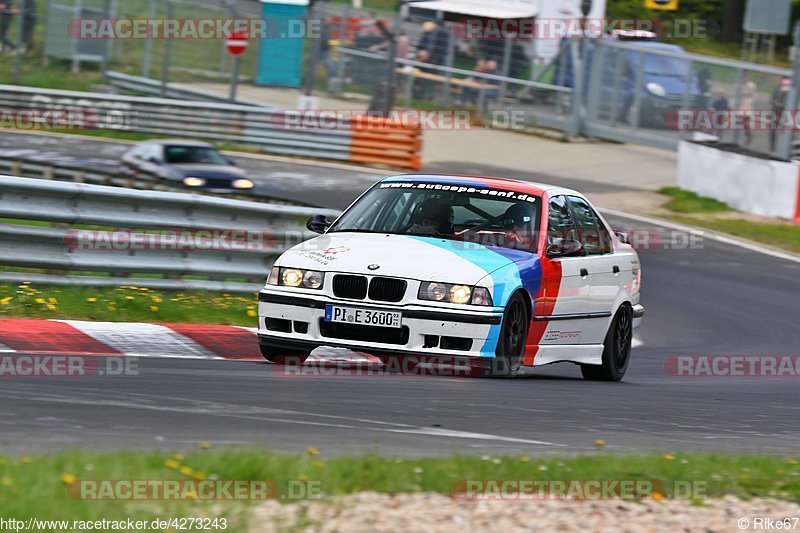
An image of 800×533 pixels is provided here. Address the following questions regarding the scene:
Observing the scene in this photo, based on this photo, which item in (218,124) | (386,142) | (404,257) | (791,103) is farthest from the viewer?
(218,124)

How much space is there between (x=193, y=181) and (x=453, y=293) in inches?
537

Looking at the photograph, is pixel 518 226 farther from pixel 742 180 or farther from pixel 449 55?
pixel 449 55

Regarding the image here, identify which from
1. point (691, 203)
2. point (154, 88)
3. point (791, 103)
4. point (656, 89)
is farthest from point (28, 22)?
point (791, 103)

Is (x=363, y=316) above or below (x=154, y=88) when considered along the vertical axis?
below

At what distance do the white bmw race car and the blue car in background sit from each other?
66.5 ft

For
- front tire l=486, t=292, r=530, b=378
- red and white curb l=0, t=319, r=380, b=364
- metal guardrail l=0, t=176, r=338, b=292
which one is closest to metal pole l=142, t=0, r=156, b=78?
metal guardrail l=0, t=176, r=338, b=292

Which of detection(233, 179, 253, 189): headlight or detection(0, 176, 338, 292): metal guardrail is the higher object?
detection(0, 176, 338, 292): metal guardrail

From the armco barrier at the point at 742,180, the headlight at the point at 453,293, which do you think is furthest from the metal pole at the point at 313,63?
the headlight at the point at 453,293

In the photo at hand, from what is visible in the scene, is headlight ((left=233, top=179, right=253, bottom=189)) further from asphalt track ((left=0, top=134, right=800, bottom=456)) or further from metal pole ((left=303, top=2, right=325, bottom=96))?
asphalt track ((left=0, top=134, right=800, bottom=456))

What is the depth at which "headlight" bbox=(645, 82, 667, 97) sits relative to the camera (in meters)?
30.7

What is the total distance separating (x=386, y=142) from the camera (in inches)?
1101

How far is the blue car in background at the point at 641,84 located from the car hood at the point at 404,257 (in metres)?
21.8

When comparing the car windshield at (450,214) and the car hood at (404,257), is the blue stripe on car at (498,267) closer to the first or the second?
the car hood at (404,257)

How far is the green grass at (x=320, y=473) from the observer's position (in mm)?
4711
